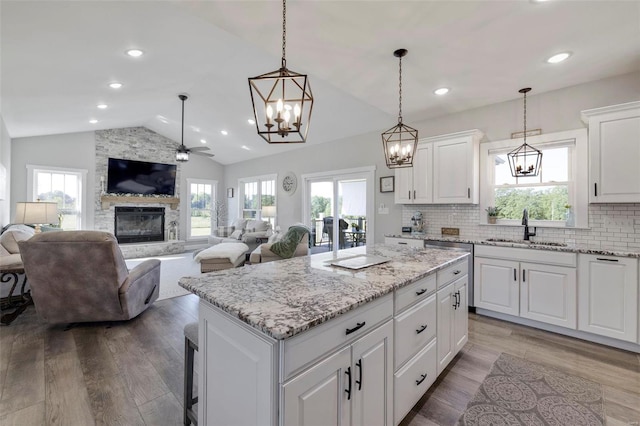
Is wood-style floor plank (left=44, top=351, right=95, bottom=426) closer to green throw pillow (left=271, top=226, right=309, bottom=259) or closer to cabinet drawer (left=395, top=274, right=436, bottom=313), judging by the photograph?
cabinet drawer (left=395, top=274, right=436, bottom=313)

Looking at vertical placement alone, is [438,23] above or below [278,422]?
above

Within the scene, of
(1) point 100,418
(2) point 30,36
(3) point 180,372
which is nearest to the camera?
(1) point 100,418

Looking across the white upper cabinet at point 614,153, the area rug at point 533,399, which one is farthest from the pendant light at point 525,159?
the area rug at point 533,399

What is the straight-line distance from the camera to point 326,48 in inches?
108

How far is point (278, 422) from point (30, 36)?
12.3 ft

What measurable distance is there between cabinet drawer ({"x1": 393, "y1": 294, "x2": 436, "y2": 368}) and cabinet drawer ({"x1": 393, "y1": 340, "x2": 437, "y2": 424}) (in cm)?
6

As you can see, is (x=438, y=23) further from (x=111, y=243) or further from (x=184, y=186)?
(x=184, y=186)

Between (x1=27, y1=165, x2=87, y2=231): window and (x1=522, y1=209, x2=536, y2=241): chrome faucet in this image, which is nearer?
(x1=522, y1=209, x2=536, y2=241): chrome faucet

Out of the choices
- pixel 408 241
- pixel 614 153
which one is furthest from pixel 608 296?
pixel 408 241

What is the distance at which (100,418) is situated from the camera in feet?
5.74

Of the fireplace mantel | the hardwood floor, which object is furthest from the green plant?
the fireplace mantel

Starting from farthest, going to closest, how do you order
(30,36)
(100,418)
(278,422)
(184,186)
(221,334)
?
(184,186)
(30,36)
(100,418)
(221,334)
(278,422)

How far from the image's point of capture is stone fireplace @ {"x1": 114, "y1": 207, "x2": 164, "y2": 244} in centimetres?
734

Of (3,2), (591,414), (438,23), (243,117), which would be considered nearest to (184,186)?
(243,117)
